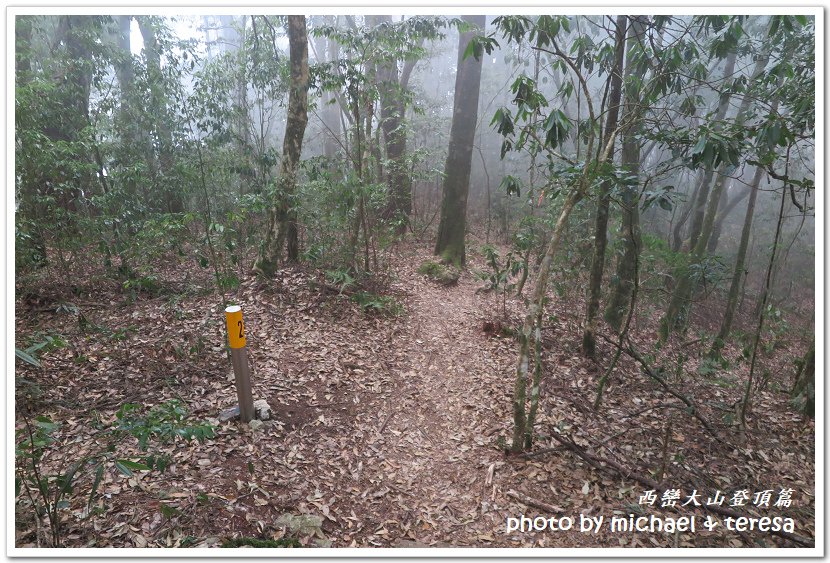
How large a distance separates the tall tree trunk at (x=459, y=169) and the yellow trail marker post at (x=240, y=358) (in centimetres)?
554

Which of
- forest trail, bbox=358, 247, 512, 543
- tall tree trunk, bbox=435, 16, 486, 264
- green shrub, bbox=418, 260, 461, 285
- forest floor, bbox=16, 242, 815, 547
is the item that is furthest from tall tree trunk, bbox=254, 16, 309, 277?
tall tree trunk, bbox=435, 16, 486, 264

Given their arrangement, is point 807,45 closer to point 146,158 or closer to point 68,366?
point 68,366

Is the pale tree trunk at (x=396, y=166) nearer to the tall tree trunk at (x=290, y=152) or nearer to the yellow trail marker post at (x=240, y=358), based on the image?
the tall tree trunk at (x=290, y=152)

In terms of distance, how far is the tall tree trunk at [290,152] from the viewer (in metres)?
5.95

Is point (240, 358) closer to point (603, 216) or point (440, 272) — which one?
A: point (603, 216)

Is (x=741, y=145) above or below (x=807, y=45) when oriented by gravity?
below

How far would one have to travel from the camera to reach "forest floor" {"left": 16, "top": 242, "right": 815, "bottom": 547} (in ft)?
Result: 8.80

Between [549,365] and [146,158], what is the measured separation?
898 cm

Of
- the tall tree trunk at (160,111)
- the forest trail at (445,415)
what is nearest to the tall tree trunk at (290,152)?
the forest trail at (445,415)

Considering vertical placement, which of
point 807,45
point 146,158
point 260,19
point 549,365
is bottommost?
point 549,365

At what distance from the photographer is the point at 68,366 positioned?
3.95 m

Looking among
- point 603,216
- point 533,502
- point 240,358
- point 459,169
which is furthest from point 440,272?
point 533,502

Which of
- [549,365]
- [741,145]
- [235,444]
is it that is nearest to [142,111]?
[235,444]

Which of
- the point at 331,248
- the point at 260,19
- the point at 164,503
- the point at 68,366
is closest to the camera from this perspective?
the point at 164,503
